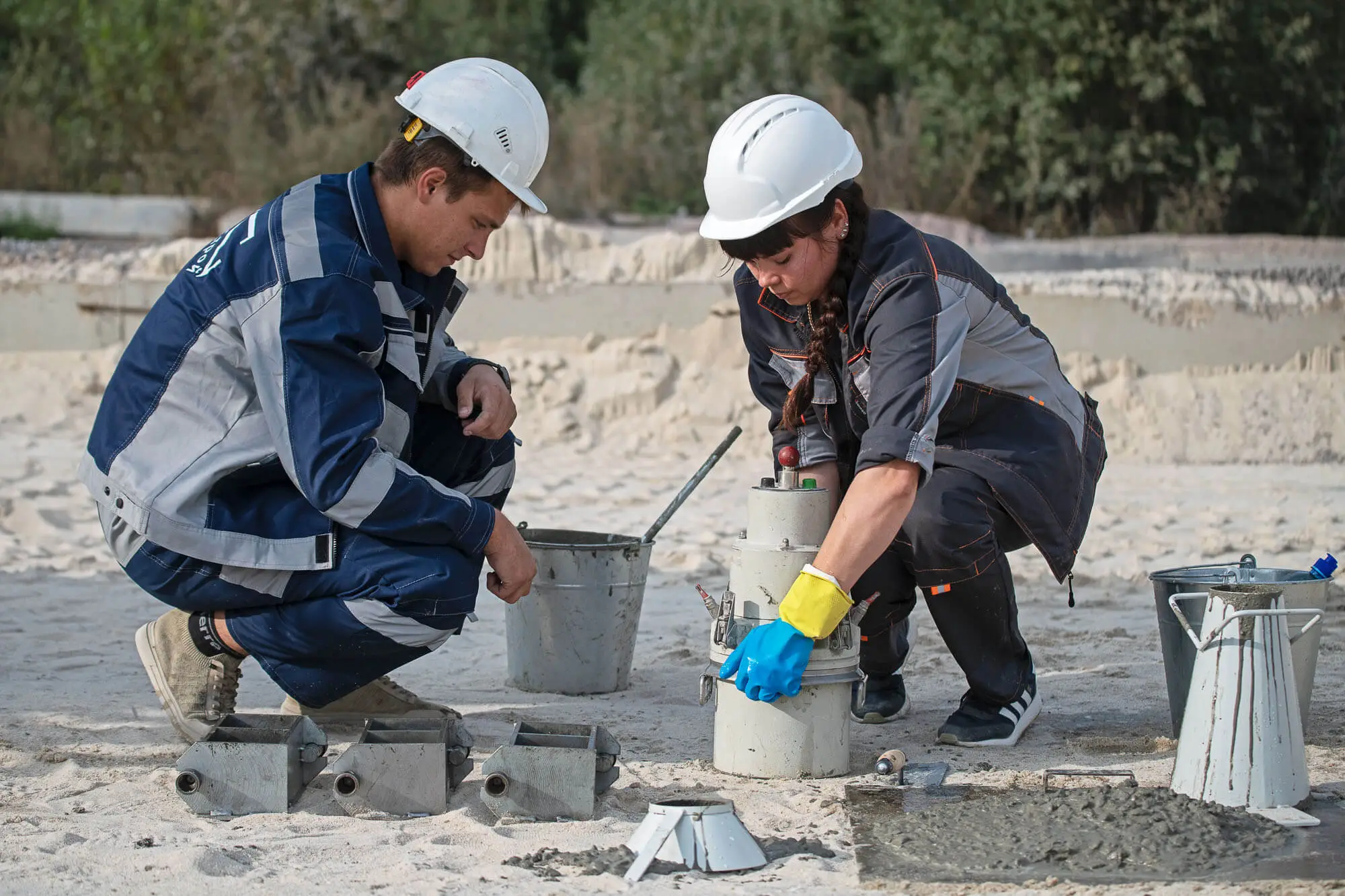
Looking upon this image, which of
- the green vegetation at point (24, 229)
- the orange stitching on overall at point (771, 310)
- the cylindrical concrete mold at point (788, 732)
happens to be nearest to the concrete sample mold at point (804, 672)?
the cylindrical concrete mold at point (788, 732)

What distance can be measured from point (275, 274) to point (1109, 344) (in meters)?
5.92

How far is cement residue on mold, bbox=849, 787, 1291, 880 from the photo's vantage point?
266 cm

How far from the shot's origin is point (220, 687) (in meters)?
3.48

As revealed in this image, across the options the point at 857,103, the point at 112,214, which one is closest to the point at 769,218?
the point at 112,214

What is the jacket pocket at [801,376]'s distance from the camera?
355cm

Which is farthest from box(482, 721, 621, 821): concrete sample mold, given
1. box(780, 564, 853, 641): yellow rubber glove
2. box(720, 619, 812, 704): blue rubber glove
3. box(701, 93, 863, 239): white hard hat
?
box(701, 93, 863, 239): white hard hat

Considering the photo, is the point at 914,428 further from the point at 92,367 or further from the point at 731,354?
the point at 92,367

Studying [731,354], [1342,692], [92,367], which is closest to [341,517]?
[1342,692]

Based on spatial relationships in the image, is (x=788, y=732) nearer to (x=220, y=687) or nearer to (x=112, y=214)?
(x=220, y=687)

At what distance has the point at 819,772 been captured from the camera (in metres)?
3.25

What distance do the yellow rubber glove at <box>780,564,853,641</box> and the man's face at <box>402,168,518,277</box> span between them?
101 centimetres

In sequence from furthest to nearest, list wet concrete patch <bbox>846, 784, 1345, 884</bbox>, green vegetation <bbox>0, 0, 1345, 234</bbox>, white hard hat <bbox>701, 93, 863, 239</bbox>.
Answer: green vegetation <bbox>0, 0, 1345, 234</bbox> → white hard hat <bbox>701, 93, 863, 239</bbox> → wet concrete patch <bbox>846, 784, 1345, 884</bbox>

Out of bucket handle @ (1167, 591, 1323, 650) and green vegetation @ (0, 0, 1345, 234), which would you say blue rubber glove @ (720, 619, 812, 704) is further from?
green vegetation @ (0, 0, 1345, 234)

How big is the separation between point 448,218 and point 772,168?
2.36ft
